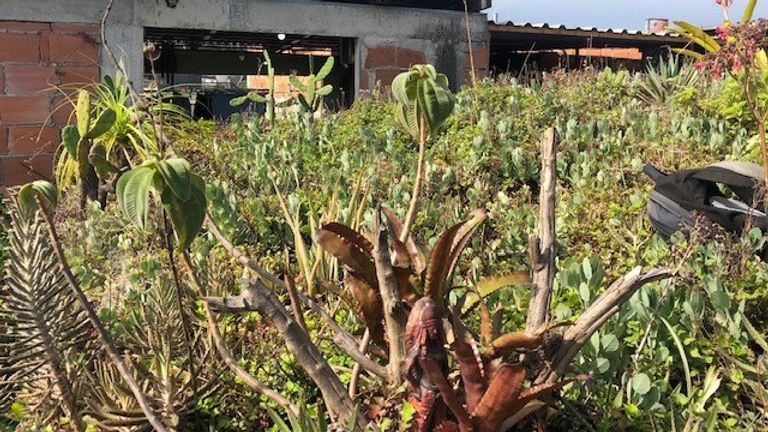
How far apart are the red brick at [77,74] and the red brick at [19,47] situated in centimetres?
24

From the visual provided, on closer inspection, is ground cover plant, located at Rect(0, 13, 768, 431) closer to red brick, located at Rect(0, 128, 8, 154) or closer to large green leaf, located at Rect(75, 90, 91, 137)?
large green leaf, located at Rect(75, 90, 91, 137)

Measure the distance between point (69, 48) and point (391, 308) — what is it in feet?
21.2

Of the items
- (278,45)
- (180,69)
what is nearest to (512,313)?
(278,45)

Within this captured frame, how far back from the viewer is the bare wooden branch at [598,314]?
154 centimetres

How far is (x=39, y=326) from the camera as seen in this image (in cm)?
173

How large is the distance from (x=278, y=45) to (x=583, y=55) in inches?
293

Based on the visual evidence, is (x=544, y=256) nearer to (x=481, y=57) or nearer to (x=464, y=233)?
(x=464, y=233)

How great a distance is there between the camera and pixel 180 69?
12633mm

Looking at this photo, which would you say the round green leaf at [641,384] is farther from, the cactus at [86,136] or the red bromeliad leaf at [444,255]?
the cactus at [86,136]

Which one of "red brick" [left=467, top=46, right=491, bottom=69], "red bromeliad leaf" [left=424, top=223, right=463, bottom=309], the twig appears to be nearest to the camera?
"red bromeliad leaf" [left=424, top=223, right=463, bottom=309]

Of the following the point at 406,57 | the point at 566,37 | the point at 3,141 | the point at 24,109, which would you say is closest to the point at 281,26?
the point at 406,57

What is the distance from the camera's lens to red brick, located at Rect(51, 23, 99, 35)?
7.00 m

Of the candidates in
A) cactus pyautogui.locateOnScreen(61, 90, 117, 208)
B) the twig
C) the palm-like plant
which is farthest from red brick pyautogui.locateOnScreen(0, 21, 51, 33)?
the twig

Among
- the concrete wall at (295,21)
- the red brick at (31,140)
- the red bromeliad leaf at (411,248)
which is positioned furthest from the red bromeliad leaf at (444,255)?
the concrete wall at (295,21)
